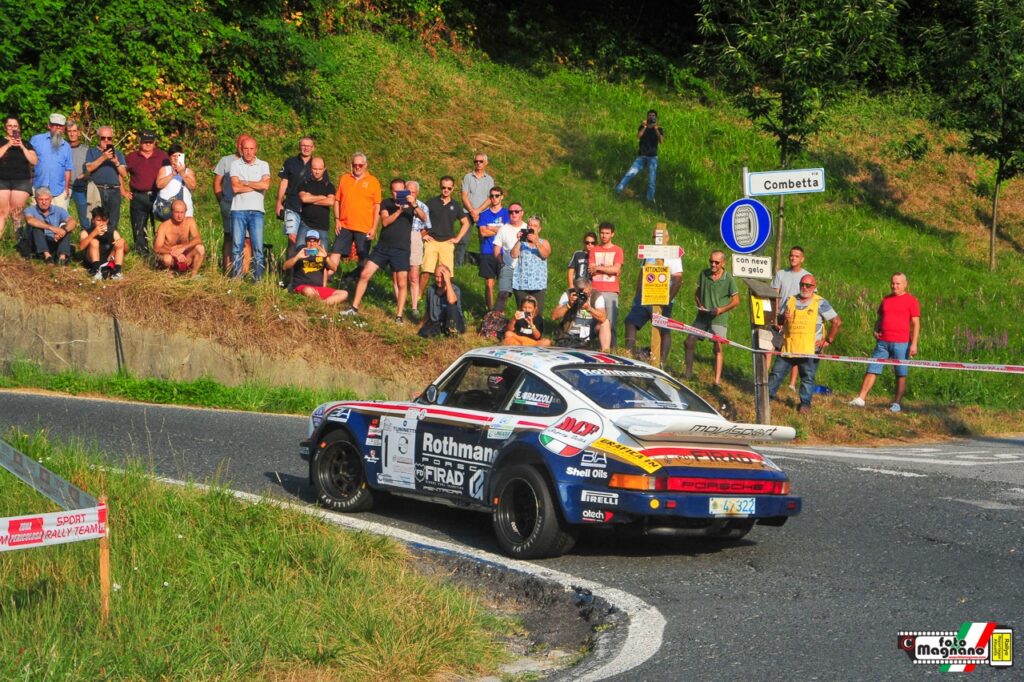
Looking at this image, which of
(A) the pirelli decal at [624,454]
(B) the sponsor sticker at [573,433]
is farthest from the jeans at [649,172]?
(A) the pirelli decal at [624,454]

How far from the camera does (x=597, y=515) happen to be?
28.1 feet

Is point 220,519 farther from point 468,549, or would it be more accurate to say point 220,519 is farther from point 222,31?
point 222,31

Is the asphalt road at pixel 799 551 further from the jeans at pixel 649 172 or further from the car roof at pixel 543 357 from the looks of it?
the jeans at pixel 649 172

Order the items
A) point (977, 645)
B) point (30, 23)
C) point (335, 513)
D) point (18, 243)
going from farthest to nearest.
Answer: point (30, 23) < point (18, 243) < point (335, 513) < point (977, 645)

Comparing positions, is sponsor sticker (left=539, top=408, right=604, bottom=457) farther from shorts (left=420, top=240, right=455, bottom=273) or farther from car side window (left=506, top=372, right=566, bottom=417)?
shorts (left=420, top=240, right=455, bottom=273)

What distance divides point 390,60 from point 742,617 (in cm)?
2929

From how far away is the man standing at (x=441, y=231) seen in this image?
18.8 m

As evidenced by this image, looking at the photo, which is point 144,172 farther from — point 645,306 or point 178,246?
point 645,306

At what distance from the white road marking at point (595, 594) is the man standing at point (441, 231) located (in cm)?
885

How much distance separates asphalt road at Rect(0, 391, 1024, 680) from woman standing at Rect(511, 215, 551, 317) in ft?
14.9

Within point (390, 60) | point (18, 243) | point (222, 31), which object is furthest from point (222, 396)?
point (390, 60)

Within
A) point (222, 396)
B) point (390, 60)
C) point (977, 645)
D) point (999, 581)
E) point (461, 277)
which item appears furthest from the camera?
point (390, 60)

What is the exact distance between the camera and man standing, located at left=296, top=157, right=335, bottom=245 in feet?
60.5

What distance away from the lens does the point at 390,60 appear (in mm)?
34906
